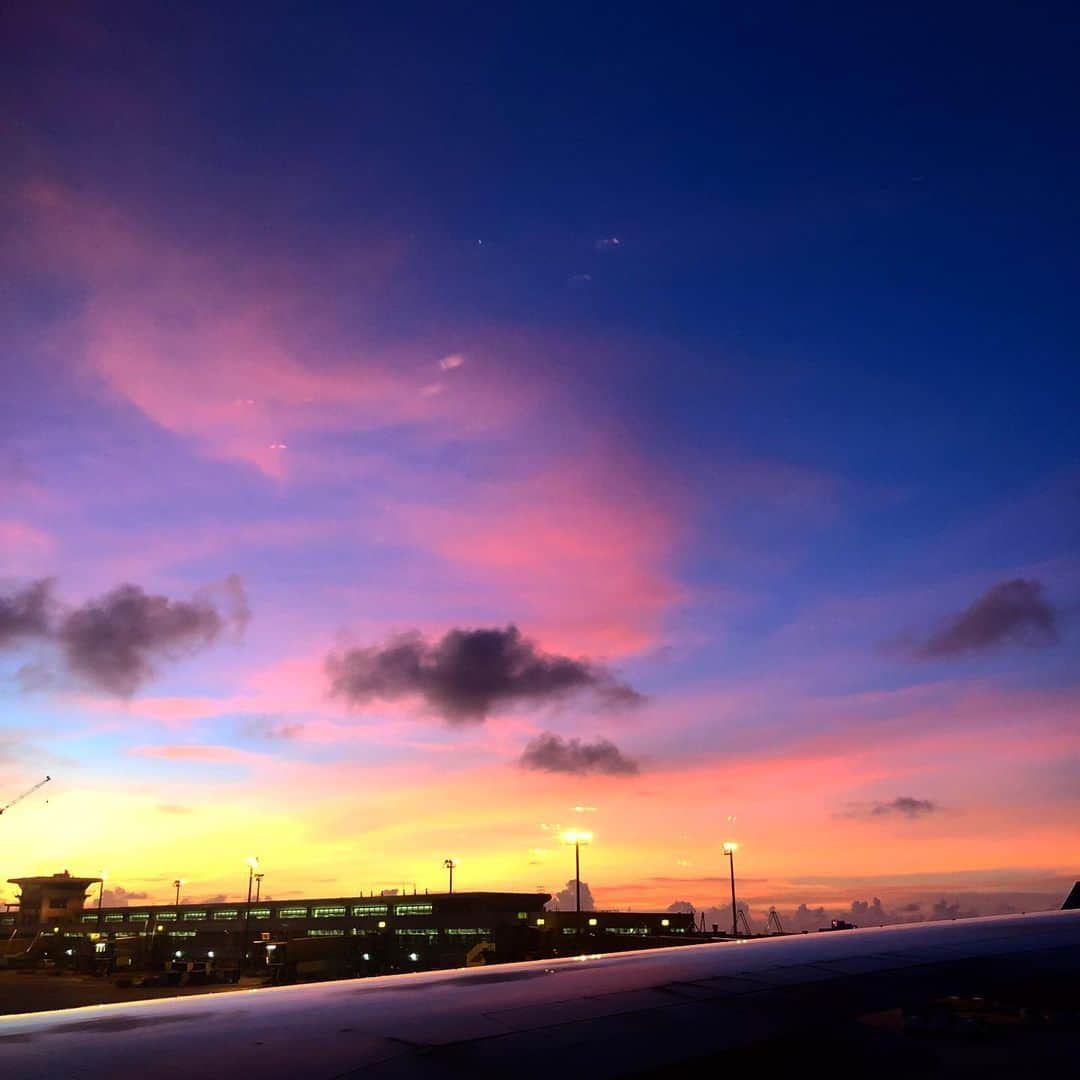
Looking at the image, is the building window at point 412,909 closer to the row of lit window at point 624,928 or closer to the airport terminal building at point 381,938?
the airport terminal building at point 381,938

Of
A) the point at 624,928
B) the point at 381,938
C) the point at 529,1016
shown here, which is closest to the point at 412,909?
the point at 624,928

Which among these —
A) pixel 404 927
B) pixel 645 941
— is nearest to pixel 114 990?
pixel 645 941

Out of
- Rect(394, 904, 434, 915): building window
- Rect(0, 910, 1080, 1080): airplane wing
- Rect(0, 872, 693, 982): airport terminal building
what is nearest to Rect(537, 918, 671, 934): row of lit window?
Rect(0, 872, 693, 982): airport terminal building

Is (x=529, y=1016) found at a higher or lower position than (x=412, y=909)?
higher

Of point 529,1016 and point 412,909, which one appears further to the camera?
point 412,909

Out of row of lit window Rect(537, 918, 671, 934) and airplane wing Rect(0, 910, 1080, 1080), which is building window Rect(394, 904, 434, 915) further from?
airplane wing Rect(0, 910, 1080, 1080)

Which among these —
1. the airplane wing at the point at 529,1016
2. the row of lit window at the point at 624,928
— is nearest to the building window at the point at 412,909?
the row of lit window at the point at 624,928

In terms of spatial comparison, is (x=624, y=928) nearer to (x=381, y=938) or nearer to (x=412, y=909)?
(x=412, y=909)
